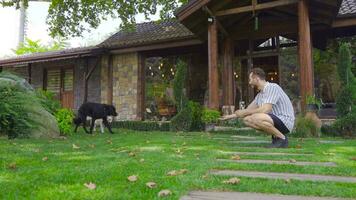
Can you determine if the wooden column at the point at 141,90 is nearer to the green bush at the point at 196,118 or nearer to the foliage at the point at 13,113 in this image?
the green bush at the point at 196,118

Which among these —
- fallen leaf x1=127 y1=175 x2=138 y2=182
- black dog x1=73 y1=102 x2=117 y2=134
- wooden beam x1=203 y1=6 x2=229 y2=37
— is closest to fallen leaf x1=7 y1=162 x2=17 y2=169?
fallen leaf x1=127 y1=175 x2=138 y2=182

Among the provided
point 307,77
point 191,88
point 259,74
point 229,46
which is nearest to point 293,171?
point 259,74

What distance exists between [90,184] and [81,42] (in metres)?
58.3

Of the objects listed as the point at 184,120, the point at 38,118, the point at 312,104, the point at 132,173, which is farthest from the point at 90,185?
the point at 184,120

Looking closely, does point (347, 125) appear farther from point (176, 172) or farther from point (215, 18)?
point (176, 172)

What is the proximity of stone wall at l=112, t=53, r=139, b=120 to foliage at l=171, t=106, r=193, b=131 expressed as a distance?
3978 millimetres

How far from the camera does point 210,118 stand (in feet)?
Result: 31.9

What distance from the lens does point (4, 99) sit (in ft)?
22.4

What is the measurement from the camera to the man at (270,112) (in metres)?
5.12

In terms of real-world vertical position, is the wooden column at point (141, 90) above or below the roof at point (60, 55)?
below

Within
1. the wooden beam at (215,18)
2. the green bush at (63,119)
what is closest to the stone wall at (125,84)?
the wooden beam at (215,18)

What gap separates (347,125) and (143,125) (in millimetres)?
6931

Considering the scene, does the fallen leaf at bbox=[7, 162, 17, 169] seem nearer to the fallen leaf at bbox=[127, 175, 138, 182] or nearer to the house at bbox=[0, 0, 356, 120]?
the fallen leaf at bbox=[127, 175, 138, 182]

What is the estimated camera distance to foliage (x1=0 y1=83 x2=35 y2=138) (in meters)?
6.67
